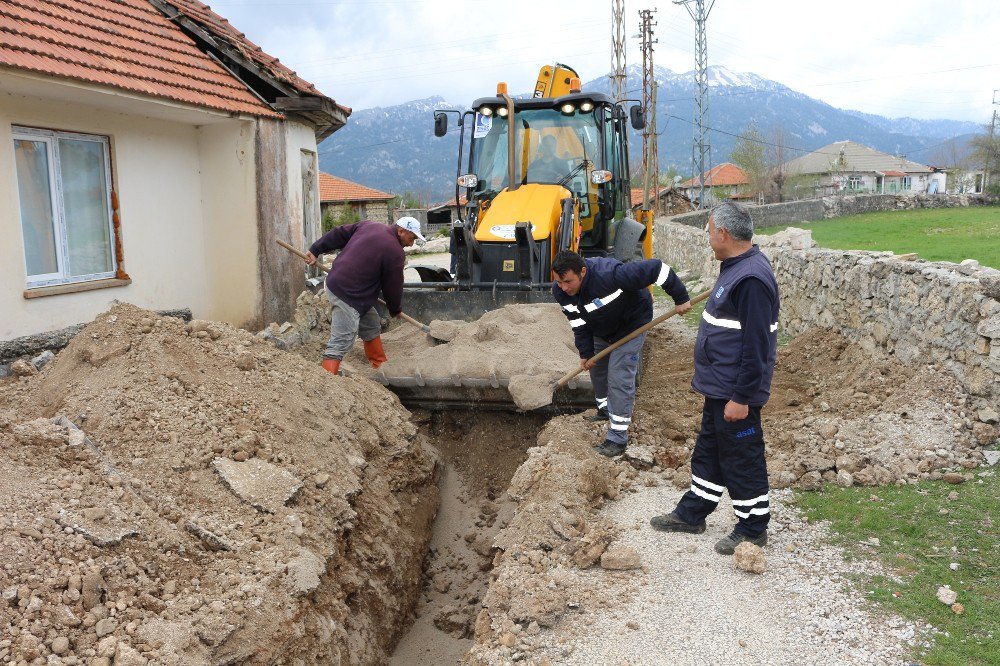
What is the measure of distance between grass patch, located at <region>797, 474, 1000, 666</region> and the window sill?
6.25 metres

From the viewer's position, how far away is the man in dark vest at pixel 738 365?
13.7 ft

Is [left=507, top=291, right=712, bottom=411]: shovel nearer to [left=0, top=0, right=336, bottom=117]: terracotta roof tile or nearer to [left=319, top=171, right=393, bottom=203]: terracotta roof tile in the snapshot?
[left=0, top=0, right=336, bottom=117]: terracotta roof tile

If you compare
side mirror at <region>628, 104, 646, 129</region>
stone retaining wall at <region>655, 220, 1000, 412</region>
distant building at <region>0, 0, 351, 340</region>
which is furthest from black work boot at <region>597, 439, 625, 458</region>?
distant building at <region>0, 0, 351, 340</region>

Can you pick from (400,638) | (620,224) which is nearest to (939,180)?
(620,224)

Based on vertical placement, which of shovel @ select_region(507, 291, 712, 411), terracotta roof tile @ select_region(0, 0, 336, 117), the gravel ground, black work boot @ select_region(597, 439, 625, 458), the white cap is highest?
terracotta roof tile @ select_region(0, 0, 336, 117)

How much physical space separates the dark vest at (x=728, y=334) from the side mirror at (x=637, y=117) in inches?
183

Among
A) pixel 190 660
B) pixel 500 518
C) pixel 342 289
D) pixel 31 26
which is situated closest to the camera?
pixel 190 660

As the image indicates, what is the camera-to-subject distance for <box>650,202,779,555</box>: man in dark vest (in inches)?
164

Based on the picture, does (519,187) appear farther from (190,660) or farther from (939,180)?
(939,180)

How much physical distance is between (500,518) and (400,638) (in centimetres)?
119

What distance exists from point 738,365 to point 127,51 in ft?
21.9

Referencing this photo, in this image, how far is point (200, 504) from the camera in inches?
167

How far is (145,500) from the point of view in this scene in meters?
4.09

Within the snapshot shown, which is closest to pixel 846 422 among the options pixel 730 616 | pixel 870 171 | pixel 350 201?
pixel 730 616
